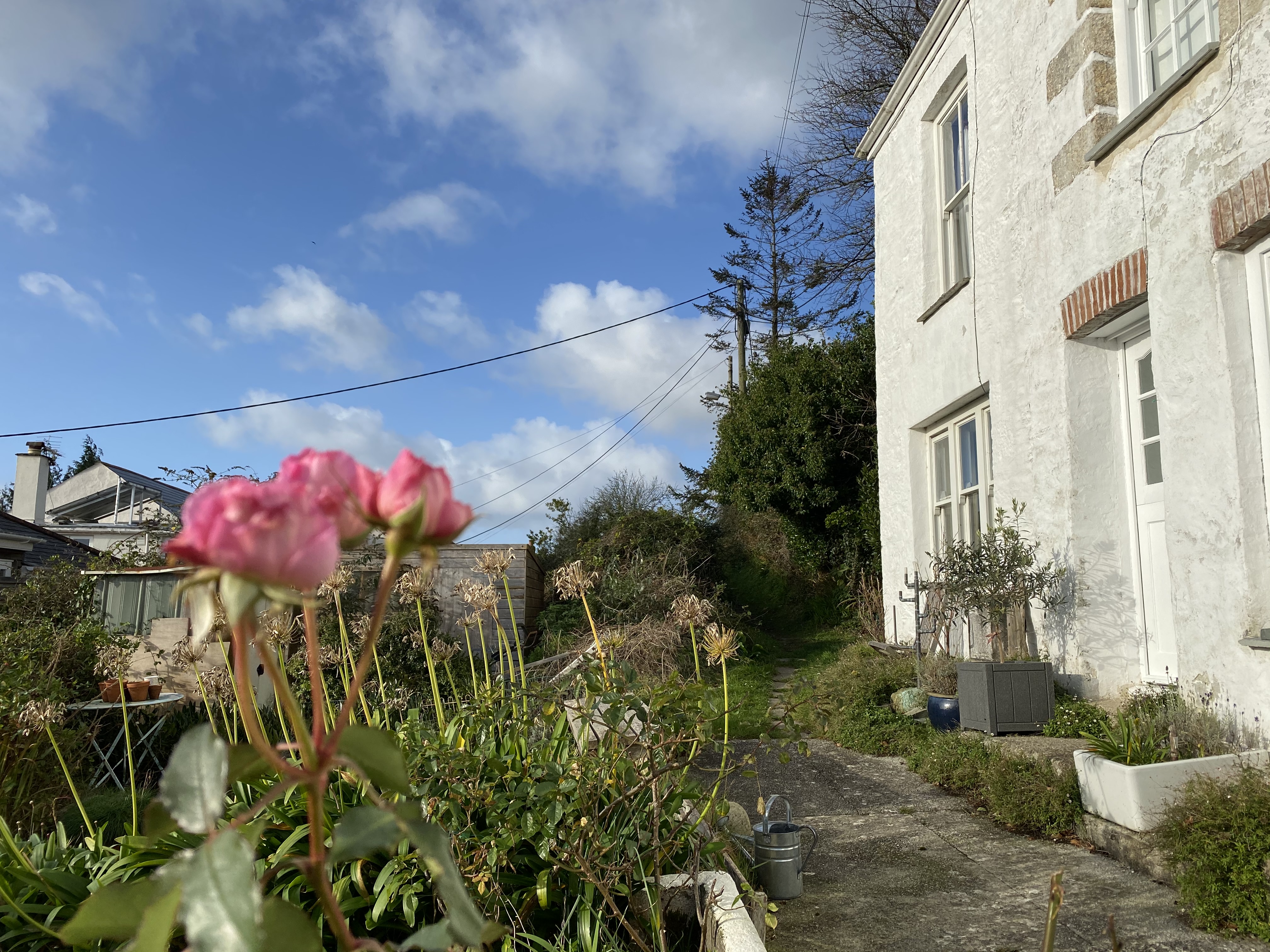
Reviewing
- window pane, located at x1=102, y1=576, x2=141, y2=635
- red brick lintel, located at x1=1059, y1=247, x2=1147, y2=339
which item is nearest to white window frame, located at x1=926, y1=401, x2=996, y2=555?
red brick lintel, located at x1=1059, y1=247, x2=1147, y2=339

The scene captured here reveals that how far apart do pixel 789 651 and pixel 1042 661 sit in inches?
279

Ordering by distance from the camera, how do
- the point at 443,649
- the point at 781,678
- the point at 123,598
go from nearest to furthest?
the point at 443,649
the point at 123,598
the point at 781,678

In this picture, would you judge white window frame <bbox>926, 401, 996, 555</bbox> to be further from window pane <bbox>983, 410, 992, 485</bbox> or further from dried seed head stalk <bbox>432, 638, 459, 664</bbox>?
dried seed head stalk <bbox>432, 638, 459, 664</bbox>

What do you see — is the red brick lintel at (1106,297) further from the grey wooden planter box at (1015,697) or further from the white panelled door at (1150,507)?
the grey wooden planter box at (1015,697)

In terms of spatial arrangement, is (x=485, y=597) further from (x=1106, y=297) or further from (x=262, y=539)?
(x=1106, y=297)

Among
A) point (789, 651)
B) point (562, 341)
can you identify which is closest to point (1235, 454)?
point (789, 651)

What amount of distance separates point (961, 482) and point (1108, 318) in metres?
2.33

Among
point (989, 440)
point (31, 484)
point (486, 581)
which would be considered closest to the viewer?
point (989, 440)

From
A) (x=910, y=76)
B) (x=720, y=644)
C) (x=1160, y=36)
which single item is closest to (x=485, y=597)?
(x=720, y=644)

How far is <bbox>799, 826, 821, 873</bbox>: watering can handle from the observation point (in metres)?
2.84

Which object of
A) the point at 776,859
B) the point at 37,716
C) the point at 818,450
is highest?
A: the point at 818,450

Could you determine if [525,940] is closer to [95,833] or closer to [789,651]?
[95,833]

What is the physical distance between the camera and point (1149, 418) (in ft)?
15.0

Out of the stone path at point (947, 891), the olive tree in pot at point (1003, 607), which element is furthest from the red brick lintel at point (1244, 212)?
the stone path at point (947, 891)
